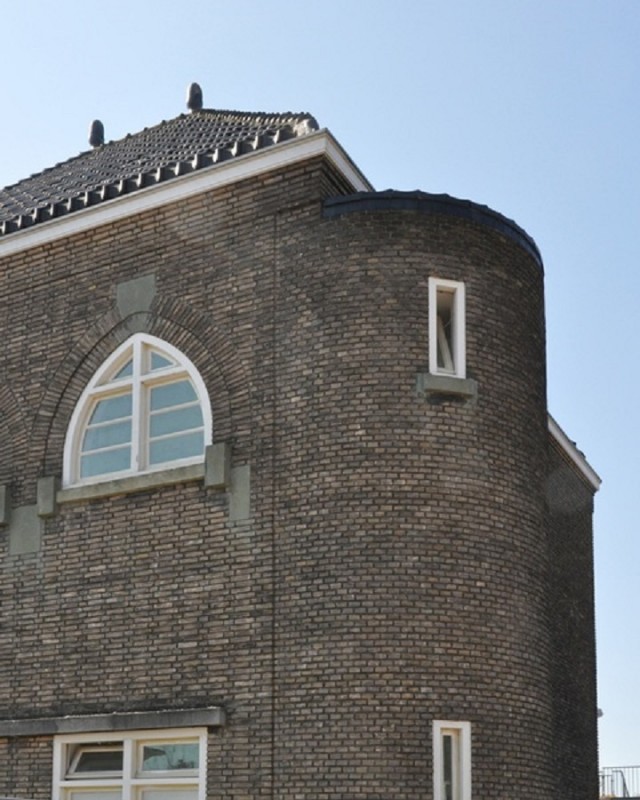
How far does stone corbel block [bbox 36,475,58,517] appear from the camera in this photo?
703 inches

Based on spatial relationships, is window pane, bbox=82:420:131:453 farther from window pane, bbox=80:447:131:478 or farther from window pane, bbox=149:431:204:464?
window pane, bbox=149:431:204:464

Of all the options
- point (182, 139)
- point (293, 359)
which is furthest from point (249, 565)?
point (182, 139)

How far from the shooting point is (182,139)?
70.5 feet

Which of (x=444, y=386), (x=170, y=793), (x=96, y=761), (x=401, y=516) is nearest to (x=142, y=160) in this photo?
(x=444, y=386)

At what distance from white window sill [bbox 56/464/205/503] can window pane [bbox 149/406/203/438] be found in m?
0.62

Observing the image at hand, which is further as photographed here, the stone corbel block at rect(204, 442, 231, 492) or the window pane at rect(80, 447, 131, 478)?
the window pane at rect(80, 447, 131, 478)

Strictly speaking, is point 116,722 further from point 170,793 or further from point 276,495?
point 276,495

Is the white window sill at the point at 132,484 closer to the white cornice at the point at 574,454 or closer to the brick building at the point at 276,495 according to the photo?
the brick building at the point at 276,495

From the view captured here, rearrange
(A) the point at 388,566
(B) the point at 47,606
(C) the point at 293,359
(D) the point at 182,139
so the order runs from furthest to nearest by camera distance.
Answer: (D) the point at 182,139, (B) the point at 47,606, (C) the point at 293,359, (A) the point at 388,566

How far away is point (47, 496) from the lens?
17938 millimetres

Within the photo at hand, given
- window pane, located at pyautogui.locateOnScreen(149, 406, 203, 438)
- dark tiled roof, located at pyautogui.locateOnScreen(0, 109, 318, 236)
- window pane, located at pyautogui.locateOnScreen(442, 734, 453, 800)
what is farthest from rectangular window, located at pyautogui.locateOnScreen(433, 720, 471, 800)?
dark tiled roof, located at pyautogui.locateOnScreen(0, 109, 318, 236)

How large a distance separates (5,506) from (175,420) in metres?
2.70

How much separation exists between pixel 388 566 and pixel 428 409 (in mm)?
1872

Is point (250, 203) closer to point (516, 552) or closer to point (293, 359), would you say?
point (293, 359)
